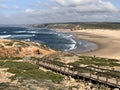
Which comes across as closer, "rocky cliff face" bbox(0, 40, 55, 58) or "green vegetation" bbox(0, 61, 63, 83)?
"green vegetation" bbox(0, 61, 63, 83)

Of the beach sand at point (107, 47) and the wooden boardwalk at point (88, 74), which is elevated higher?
the wooden boardwalk at point (88, 74)

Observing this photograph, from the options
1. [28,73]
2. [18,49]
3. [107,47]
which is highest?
[18,49]

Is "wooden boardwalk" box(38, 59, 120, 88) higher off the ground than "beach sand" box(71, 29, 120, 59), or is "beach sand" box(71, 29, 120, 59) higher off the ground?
"wooden boardwalk" box(38, 59, 120, 88)

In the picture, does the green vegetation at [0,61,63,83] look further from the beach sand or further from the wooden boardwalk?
the beach sand

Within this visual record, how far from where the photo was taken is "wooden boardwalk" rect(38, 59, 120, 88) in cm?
3038

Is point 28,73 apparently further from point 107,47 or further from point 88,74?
point 107,47

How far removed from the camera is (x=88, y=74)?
35094 mm

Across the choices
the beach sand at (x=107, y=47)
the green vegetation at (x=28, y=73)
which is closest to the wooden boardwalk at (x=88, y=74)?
the green vegetation at (x=28, y=73)

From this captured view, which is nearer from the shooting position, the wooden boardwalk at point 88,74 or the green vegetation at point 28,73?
the wooden boardwalk at point 88,74

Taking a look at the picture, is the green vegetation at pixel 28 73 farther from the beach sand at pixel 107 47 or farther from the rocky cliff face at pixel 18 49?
the beach sand at pixel 107 47

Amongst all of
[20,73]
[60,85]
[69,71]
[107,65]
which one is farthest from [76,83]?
[107,65]

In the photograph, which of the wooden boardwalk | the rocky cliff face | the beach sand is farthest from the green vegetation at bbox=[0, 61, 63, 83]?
the beach sand

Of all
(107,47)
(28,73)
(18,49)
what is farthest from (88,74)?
(107,47)

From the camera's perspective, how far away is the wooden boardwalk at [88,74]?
1196 inches
